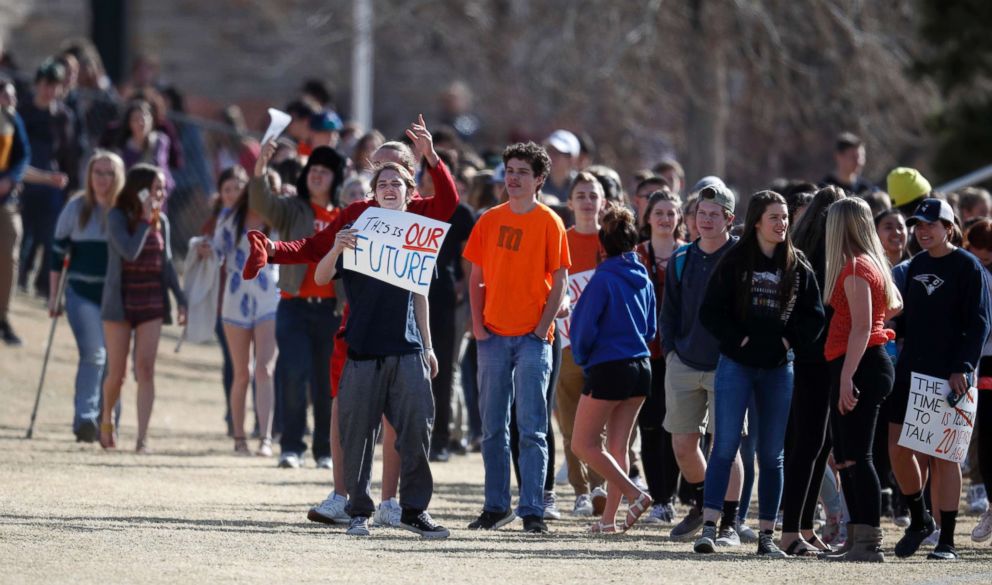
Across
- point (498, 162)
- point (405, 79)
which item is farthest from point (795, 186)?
point (405, 79)

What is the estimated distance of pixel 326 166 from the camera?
40.3 feet

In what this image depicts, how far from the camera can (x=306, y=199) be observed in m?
12.4

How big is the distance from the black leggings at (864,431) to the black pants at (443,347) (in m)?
4.05

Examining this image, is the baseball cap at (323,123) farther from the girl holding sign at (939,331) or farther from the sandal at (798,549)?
the sandal at (798,549)

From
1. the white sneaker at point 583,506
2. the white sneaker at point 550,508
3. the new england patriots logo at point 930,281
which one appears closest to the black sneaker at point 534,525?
the white sneaker at point 550,508

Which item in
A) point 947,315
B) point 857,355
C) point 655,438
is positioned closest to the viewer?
point 857,355

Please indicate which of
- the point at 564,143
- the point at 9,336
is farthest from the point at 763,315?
the point at 9,336

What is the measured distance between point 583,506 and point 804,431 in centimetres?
246

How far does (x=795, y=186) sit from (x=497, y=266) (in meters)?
2.37

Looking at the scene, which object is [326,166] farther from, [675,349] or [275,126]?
[675,349]

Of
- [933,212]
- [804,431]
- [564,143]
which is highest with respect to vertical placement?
[564,143]

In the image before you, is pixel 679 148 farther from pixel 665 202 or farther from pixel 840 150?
pixel 665 202

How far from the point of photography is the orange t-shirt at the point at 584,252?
1103 centimetres

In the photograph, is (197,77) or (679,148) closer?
(679,148)
